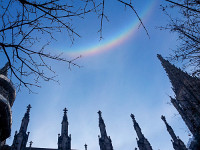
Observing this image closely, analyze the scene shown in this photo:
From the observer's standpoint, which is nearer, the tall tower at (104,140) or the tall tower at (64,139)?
the tall tower at (64,139)

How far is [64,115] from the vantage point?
87.4ft

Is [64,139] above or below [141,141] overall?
above

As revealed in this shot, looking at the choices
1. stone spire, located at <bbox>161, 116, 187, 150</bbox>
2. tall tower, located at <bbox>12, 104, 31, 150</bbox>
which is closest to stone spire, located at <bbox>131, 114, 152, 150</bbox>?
stone spire, located at <bbox>161, 116, 187, 150</bbox>

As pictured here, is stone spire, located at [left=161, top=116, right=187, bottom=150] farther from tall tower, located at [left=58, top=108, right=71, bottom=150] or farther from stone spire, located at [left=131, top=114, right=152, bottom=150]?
tall tower, located at [left=58, top=108, right=71, bottom=150]

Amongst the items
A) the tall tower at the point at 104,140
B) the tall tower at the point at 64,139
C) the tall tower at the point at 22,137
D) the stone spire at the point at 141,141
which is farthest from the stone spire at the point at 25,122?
the stone spire at the point at 141,141

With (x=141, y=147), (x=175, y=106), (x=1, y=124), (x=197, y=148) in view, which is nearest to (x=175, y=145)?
(x=141, y=147)

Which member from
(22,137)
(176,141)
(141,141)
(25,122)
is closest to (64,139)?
(22,137)

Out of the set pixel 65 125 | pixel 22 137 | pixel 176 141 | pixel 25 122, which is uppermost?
pixel 25 122

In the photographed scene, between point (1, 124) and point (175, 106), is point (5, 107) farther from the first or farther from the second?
point (175, 106)

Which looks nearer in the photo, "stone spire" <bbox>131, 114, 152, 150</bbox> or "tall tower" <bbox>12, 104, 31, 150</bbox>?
"tall tower" <bbox>12, 104, 31, 150</bbox>

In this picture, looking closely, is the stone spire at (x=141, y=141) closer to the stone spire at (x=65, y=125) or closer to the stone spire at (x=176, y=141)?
the stone spire at (x=176, y=141)

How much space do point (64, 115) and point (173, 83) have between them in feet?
71.5

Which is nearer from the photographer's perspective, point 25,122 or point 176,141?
point 25,122

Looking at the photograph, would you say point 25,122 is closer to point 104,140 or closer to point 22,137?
point 22,137
